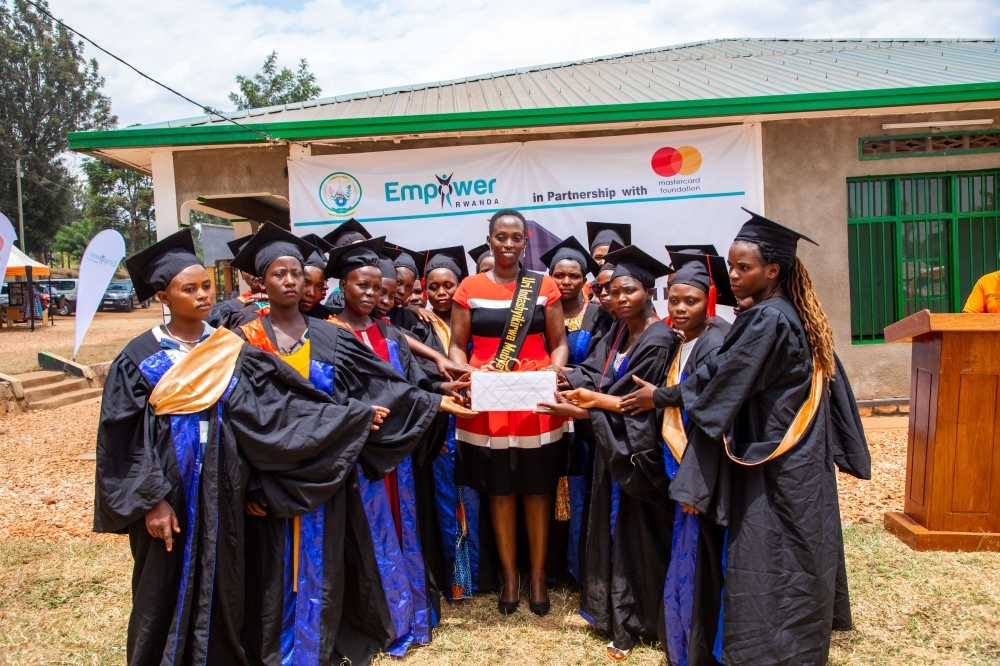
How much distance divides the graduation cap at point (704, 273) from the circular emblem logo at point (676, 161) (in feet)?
11.8

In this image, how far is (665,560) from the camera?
3.44 m

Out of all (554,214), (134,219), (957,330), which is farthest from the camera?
(134,219)

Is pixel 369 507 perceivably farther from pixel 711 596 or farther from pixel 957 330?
pixel 957 330

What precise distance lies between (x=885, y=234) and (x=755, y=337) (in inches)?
226

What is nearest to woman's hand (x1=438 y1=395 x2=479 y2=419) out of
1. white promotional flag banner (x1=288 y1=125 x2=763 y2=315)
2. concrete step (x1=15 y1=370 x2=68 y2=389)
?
white promotional flag banner (x1=288 y1=125 x2=763 y2=315)

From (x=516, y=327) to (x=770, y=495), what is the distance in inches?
59.7

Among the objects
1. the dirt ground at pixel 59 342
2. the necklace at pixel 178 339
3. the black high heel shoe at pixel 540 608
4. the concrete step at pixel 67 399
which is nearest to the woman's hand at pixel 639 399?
the black high heel shoe at pixel 540 608

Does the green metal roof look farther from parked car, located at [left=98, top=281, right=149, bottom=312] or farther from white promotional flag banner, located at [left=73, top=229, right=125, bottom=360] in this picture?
parked car, located at [left=98, top=281, right=149, bottom=312]

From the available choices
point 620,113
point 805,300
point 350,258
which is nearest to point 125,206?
point 620,113

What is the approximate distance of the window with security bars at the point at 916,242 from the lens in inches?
292

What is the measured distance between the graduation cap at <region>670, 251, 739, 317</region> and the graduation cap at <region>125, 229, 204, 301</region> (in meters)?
2.21

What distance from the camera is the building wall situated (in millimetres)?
7145

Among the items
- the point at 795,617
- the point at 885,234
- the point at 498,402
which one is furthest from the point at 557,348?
the point at 885,234

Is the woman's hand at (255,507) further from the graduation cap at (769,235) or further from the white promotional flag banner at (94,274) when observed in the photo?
the white promotional flag banner at (94,274)
